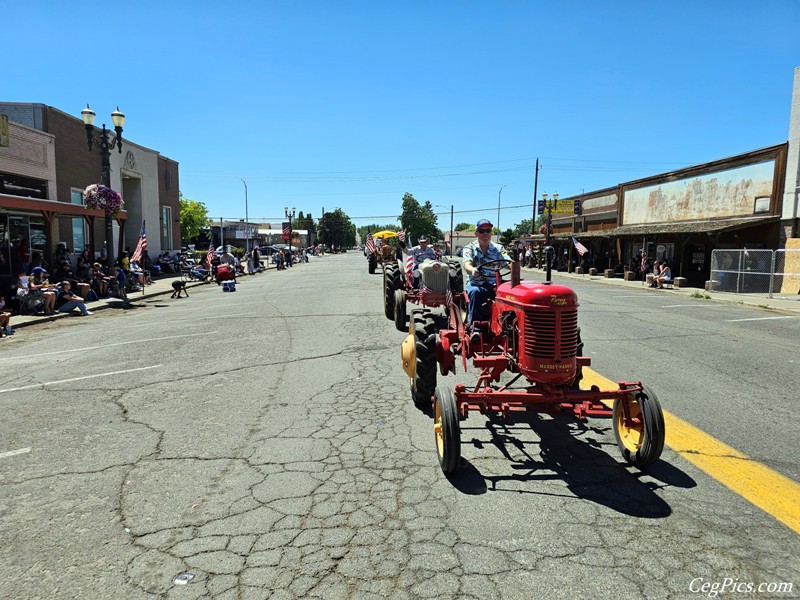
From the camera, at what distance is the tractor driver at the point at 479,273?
545cm

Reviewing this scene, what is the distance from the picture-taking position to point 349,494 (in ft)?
12.1

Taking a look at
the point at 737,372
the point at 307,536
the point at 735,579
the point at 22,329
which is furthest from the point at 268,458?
the point at 22,329

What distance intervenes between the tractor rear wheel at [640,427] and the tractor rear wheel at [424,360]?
5.63 feet

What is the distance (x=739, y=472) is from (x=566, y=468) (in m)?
1.33

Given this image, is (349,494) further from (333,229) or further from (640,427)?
(333,229)

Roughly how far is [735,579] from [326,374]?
16.6ft

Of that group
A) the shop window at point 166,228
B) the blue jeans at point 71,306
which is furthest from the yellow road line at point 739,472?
the shop window at point 166,228

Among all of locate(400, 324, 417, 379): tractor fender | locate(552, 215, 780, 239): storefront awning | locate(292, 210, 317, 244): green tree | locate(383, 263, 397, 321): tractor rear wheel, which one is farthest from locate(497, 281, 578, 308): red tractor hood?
locate(292, 210, 317, 244): green tree

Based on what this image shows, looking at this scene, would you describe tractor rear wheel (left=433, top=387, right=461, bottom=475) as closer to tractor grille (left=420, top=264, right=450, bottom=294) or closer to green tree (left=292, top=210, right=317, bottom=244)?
tractor grille (left=420, top=264, right=450, bottom=294)

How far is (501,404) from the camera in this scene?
4.11 meters

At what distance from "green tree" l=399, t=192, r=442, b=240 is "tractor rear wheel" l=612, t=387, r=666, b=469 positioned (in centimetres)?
10688

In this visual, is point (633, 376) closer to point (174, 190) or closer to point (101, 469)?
point (101, 469)

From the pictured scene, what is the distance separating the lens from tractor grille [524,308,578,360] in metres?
3.96

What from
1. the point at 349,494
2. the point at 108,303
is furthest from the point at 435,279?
the point at 108,303
